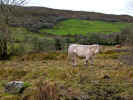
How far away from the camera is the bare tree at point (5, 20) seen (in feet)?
58.2

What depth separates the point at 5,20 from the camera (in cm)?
1845

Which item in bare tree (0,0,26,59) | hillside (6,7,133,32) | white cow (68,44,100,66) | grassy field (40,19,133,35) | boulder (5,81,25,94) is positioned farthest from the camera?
grassy field (40,19,133,35)

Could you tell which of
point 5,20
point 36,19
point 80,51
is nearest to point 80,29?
point 36,19

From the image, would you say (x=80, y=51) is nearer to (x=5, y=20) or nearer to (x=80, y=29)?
(x=5, y=20)

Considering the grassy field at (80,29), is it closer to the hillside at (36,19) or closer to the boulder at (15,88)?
the hillside at (36,19)

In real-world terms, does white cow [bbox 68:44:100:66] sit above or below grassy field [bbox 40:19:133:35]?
above

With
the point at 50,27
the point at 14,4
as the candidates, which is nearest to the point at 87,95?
the point at 14,4

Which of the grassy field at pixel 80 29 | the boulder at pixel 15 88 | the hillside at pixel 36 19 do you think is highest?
the hillside at pixel 36 19

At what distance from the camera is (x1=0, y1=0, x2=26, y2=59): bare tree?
17.7m

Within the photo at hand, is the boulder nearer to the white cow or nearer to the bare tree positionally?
the white cow

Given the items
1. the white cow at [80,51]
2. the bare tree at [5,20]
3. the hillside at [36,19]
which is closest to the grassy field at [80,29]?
the hillside at [36,19]

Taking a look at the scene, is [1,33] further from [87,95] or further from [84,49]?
[87,95]

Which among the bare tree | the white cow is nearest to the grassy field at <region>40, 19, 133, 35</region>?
the bare tree

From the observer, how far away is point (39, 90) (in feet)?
17.4
